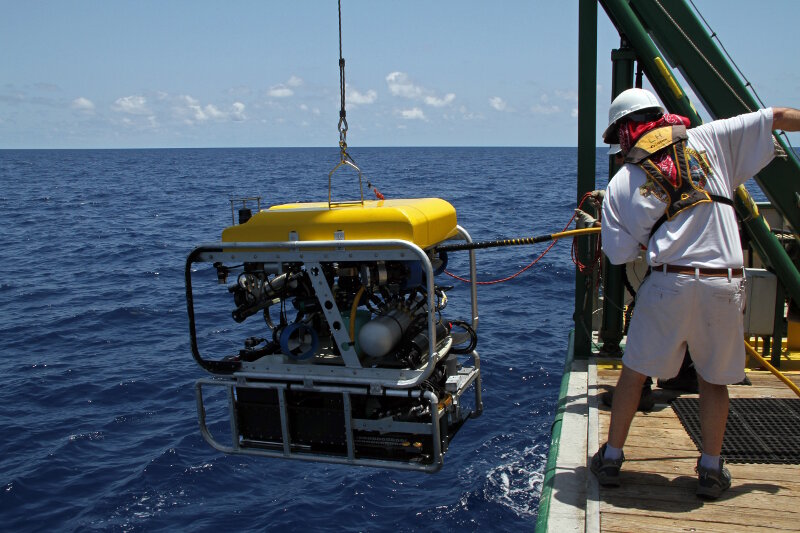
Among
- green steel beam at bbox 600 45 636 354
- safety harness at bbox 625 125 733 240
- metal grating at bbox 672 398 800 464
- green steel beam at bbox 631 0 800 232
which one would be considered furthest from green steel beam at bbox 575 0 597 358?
safety harness at bbox 625 125 733 240

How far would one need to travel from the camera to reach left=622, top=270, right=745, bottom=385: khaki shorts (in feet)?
12.1

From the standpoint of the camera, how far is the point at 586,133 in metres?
6.62

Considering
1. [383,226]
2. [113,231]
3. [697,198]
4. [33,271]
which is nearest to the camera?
[697,198]

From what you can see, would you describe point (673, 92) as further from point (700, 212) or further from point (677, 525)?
point (677, 525)

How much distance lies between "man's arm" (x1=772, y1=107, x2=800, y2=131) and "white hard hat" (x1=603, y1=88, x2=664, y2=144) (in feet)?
1.73

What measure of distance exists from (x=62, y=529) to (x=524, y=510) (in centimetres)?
500

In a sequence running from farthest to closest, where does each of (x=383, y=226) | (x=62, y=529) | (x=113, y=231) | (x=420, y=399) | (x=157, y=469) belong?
(x=113, y=231)
(x=157, y=469)
(x=62, y=529)
(x=420, y=399)
(x=383, y=226)

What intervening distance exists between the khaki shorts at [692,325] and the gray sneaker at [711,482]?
0.50m

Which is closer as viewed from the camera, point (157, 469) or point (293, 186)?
point (157, 469)

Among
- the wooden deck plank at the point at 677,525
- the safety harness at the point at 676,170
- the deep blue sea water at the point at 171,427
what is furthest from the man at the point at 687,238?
the deep blue sea water at the point at 171,427

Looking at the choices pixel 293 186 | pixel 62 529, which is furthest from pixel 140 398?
pixel 293 186

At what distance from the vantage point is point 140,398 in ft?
40.8

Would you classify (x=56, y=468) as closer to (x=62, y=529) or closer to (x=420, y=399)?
(x=62, y=529)

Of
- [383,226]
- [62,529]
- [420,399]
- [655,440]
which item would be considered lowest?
[62,529]
